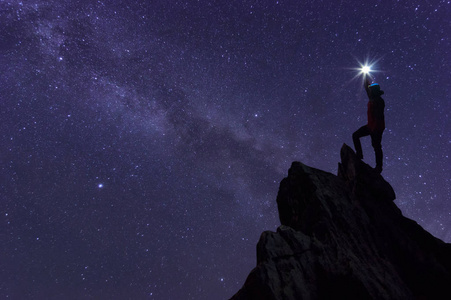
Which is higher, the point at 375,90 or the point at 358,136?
the point at 375,90

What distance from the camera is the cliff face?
22.9 feet

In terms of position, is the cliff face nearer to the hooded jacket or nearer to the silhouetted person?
the silhouetted person

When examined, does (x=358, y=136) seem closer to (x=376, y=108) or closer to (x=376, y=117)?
(x=376, y=117)

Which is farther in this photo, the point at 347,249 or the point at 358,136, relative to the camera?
the point at 358,136

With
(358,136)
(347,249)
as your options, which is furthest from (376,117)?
(347,249)

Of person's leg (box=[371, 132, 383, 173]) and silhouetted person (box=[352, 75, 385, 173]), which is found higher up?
silhouetted person (box=[352, 75, 385, 173])

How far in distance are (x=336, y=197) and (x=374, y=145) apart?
11.3 feet

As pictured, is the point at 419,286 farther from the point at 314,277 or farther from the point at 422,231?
the point at 314,277

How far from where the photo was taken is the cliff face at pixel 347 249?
6.98 metres

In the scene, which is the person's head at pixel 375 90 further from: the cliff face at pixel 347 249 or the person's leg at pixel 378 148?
the cliff face at pixel 347 249

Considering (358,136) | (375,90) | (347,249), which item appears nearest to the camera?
(347,249)

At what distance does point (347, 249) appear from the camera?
8156mm

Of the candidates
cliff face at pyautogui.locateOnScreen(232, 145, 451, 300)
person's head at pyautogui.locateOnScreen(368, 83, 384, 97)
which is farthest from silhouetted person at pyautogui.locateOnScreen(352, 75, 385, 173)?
cliff face at pyautogui.locateOnScreen(232, 145, 451, 300)

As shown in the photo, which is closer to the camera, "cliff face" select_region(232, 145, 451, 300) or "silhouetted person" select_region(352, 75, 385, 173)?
"cliff face" select_region(232, 145, 451, 300)
